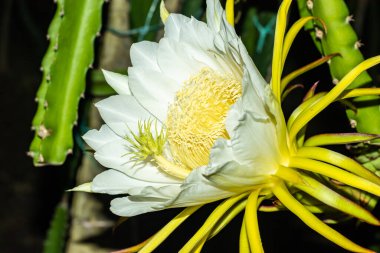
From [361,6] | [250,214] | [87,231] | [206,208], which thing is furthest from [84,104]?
[361,6]

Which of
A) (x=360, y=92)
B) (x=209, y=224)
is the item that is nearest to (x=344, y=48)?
(x=360, y=92)

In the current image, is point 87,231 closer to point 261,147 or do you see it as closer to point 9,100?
point 261,147

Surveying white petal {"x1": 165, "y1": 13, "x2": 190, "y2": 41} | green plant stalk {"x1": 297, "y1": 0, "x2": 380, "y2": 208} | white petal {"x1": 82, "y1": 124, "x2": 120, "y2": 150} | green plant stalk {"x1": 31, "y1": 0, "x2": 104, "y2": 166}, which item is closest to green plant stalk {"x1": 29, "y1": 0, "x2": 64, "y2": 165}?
green plant stalk {"x1": 31, "y1": 0, "x2": 104, "y2": 166}

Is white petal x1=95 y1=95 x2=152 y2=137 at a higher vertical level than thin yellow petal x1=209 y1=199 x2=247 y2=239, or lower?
higher

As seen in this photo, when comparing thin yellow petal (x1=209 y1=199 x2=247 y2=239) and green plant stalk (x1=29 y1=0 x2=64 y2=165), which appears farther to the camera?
green plant stalk (x1=29 y1=0 x2=64 y2=165)

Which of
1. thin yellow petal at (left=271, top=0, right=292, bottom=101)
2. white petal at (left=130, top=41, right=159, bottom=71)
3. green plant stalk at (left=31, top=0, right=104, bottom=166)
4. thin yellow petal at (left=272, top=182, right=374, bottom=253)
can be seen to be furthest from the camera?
green plant stalk at (left=31, top=0, right=104, bottom=166)

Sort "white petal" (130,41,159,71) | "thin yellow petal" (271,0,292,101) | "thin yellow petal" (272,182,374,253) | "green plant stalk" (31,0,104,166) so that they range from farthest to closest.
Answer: "green plant stalk" (31,0,104,166) < "white petal" (130,41,159,71) < "thin yellow petal" (271,0,292,101) < "thin yellow petal" (272,182,374,253)

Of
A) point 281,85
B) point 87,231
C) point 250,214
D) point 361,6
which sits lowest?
point 87,231

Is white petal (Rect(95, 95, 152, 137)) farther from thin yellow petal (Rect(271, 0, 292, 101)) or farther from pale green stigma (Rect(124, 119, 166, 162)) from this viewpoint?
thin yellow petal (Rect(271, 0, 292, 101))
